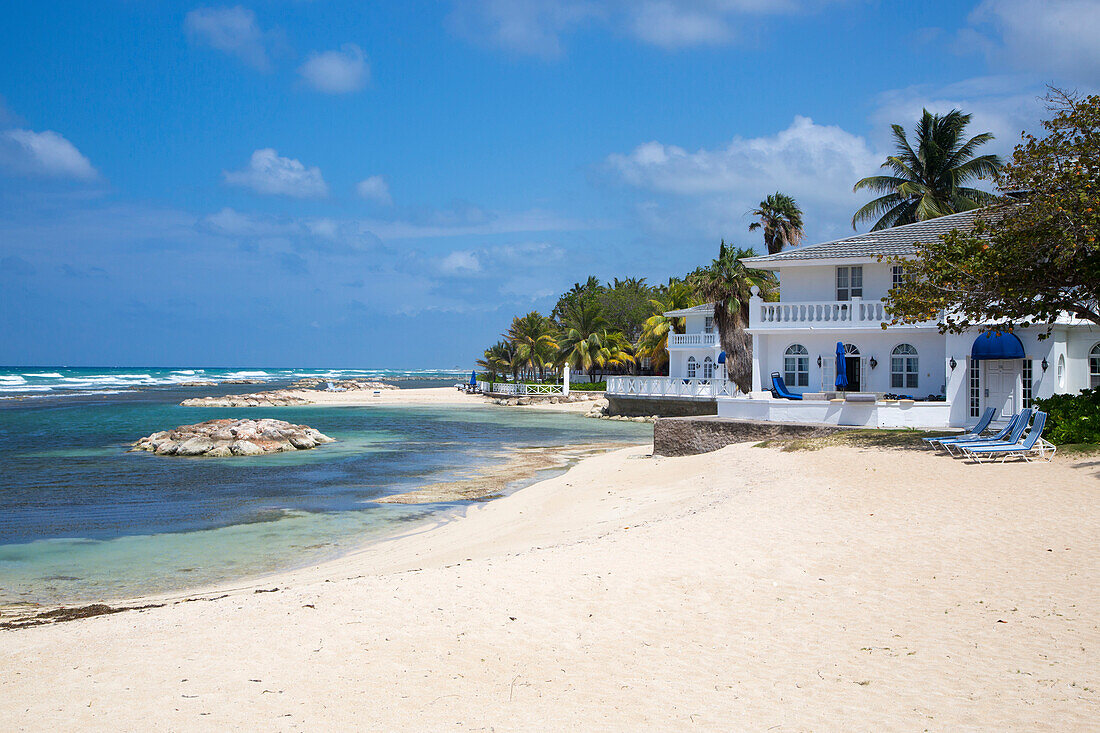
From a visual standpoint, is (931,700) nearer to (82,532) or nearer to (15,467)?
(82,532)

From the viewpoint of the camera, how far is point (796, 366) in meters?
27.2

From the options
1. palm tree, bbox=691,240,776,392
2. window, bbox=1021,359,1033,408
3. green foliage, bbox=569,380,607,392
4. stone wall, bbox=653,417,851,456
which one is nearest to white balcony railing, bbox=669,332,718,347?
palm tree, bbox=691,240,776,392

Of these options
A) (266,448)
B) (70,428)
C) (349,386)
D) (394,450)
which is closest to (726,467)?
(394,450)

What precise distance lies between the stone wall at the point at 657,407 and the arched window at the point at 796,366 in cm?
1569

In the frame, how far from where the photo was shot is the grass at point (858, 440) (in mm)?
17781

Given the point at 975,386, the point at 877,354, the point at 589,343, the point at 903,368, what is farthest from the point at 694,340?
the point at 975,386

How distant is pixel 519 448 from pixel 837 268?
1394 cm

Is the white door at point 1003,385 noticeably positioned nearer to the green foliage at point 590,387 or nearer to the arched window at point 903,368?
the arched window at point 903,368

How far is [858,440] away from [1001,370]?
6.22 m

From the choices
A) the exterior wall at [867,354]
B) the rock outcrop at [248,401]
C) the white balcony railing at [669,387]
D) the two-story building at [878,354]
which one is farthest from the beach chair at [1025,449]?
→ the rock outcrop at [248,401]

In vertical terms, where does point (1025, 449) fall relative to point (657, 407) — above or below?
above

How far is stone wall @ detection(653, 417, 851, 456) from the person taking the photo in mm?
21125

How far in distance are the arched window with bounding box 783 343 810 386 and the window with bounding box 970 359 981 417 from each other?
5751 mm

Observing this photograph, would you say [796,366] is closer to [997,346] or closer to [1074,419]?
[997,346]
